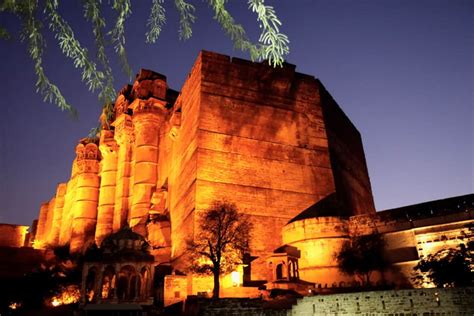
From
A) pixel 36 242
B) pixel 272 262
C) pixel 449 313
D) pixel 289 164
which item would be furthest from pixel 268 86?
pixel 36 242

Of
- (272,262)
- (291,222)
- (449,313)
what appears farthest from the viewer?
(291,222)

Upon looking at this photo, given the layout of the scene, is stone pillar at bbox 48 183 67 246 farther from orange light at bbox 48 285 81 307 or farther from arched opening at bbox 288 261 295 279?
arched opening at bbox 288 261 295 279

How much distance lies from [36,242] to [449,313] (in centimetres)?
4521

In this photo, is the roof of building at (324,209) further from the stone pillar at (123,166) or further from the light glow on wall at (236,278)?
the stone pillar at (123,166)

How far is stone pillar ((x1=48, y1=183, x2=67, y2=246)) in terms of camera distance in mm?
44162

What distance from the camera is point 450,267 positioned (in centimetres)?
1523

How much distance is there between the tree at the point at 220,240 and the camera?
19.1 m

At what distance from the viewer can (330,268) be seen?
66.2 feet

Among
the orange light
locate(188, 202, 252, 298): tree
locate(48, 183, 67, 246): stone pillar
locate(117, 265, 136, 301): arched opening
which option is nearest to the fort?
locate(188, 202, 252, 298): tree

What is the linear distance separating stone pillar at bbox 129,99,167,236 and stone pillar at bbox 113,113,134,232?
3.95ft

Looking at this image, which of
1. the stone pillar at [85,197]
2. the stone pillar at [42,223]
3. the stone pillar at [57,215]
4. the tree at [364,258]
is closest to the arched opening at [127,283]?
the tree at [364,258]

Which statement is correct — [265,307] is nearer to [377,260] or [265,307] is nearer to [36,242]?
[377,260]

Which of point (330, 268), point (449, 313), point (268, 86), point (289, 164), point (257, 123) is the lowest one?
point (449, 313)

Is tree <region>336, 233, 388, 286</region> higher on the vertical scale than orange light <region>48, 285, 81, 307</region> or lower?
higher
